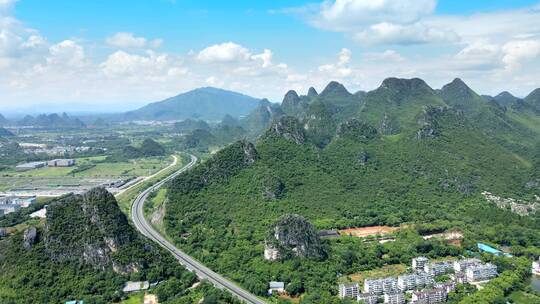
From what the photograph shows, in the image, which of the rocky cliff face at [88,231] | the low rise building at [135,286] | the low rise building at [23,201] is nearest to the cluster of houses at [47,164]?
the low rise building at [23,201]

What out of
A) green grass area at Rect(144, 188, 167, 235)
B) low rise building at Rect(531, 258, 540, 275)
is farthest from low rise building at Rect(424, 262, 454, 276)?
green grass area at Rect(144, 188, 167, 235)

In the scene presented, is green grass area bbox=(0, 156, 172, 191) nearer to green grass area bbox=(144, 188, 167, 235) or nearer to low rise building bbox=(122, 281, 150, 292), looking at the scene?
green grass area bbox=(144, 188, 167, 235)

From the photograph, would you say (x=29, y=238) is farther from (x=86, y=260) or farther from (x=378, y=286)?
(x=378, y=286)

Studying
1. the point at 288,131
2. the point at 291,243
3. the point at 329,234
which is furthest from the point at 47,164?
the point at 291,243

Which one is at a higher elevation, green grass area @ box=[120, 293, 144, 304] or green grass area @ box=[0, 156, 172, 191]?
green grass area @ box=[0, 156, 172, 191]

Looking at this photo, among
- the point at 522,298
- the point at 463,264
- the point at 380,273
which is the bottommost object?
the point at 522,298

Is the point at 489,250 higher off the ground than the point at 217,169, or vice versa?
the point at 217,169
